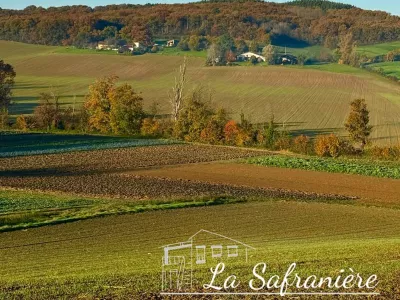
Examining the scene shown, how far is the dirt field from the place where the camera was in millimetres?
38594

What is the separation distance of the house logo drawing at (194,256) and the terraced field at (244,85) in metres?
50.7

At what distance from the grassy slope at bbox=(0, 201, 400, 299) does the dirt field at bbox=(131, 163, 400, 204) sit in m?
6.20

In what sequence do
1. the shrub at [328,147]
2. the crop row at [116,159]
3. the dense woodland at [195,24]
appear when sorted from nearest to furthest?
the crop row at [116,159] < the shrub at [328,147] < the dense woodland at [195,24]

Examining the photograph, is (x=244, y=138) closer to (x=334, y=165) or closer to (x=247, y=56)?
(x=334, y=165)

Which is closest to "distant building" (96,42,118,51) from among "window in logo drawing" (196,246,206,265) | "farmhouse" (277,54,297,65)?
"farmhouse" (277,54,297,65)

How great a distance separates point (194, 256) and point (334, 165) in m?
32.7

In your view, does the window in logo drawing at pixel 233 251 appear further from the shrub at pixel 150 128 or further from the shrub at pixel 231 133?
the shrub at pixel 150 128

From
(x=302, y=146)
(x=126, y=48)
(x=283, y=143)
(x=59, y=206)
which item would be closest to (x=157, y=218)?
(x=59, y=206)

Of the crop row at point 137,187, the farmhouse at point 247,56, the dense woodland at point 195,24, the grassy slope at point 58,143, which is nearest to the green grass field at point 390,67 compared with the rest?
the dense woodland at point 195,24

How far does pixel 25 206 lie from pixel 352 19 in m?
148

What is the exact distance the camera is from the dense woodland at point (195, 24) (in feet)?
484

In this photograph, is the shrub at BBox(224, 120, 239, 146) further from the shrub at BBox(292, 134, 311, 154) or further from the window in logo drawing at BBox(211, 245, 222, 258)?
the window in logo drawing at BBox(211, 245, 222, 258)

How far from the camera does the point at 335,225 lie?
1032 inches

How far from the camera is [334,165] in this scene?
48594 millimetres
